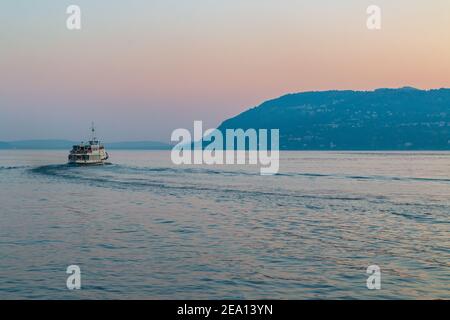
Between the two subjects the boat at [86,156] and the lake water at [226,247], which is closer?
the lake water at [226,247]

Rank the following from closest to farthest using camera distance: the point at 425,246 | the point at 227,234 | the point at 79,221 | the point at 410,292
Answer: the point at 410,292, the point at 425,246, the point at 227,234, the point at 79,221

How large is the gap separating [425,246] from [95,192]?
3924cm

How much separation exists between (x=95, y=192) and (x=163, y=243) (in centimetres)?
3250

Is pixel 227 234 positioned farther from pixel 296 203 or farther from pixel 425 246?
pixel 296 203

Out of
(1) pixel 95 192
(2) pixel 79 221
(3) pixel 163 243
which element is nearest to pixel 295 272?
(3) pixel 163 243

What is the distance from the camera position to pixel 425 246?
23.2m

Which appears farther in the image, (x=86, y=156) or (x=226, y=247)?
(x=86, y=156)

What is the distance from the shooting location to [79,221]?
32.4m

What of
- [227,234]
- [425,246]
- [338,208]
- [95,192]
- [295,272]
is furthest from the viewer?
[95,192]

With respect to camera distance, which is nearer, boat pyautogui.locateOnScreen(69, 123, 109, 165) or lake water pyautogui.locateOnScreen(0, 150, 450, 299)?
lake water pyautogui.locateOnScreen(0, 150, 450, 299)

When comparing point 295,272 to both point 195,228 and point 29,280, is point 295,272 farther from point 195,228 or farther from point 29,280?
point 195,228

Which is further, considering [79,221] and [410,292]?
[79,221]
